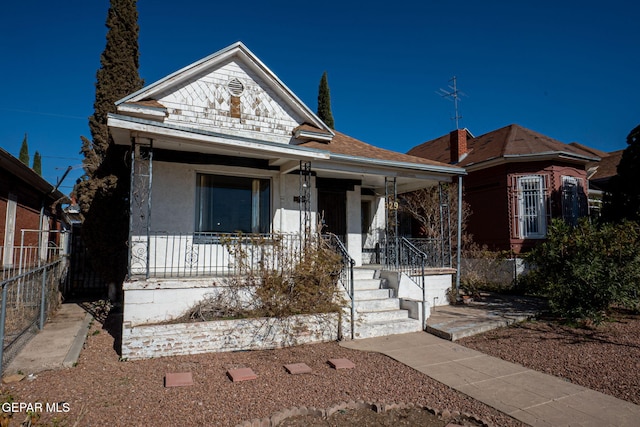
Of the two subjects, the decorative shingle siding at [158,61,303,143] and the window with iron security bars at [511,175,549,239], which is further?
the window with iron security bars at [511,175,549,239]

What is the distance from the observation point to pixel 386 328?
769cm

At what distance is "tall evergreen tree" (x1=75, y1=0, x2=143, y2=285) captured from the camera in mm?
9828

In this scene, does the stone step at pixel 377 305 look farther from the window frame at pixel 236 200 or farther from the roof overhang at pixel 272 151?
the roof overhang at pixel 272 151

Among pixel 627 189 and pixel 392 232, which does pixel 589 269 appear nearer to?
pixel 392 232

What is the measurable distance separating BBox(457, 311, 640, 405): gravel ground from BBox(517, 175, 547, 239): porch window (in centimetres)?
601

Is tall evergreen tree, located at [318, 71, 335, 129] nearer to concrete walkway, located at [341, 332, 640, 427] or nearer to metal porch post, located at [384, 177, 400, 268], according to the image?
metal porch post, located at [384, 177, 400, 268]

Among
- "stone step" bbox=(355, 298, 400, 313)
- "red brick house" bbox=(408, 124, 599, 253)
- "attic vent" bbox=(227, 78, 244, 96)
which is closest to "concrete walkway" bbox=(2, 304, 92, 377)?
"stone step" bbox=(355, 298, 400, 313)

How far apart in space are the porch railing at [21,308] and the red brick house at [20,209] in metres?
2.31

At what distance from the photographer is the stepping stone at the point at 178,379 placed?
5004 millimetres

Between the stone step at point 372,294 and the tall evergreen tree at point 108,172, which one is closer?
the stone step at point 372,294

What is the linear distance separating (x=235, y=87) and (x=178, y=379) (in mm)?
7292

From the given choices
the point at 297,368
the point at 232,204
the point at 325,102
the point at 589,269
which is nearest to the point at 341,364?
the point at 297,368

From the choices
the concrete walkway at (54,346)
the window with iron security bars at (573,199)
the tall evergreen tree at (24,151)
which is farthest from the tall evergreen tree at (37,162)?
the window with iron security bars at (573,199)

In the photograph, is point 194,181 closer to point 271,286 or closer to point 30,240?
point 271,286
